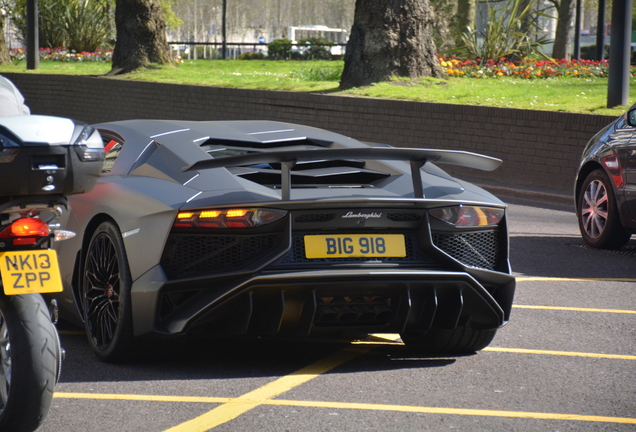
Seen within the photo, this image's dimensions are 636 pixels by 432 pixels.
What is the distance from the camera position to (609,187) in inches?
380

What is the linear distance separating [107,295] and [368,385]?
1.38m

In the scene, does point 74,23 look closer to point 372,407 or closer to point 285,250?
point 285,250

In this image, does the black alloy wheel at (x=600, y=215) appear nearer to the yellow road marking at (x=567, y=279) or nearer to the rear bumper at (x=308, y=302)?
the yellow road marking at (x=567, y=279)

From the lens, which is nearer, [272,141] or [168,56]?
[272,141]

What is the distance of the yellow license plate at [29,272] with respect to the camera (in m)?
3.88

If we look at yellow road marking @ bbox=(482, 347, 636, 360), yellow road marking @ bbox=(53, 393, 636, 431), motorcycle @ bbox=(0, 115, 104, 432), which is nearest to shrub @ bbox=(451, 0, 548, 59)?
yellow road marking @ bbox=(482, 347, 636, 360)

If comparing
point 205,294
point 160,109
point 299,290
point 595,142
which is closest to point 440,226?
point 299,290

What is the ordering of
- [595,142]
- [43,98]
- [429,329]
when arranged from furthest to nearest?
[43,98] → [595,142] → [429,329]

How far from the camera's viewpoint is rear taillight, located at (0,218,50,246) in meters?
3.94

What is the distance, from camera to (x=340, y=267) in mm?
5020

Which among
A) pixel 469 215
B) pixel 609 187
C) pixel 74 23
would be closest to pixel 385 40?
pixel 609 187

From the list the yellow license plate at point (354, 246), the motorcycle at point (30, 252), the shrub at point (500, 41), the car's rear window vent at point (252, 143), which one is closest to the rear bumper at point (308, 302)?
the yellow license plate at point (354, 246)

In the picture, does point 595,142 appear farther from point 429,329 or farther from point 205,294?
point 205,294

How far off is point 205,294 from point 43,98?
23292 millimetres
